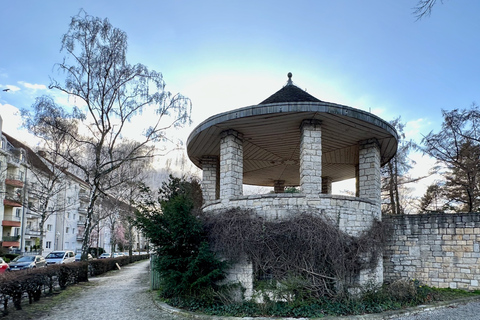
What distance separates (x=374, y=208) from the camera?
10.4m

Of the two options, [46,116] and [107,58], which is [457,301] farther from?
[46,116]

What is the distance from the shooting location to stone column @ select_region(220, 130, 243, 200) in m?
10.2

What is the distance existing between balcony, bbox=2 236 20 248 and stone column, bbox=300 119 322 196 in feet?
104

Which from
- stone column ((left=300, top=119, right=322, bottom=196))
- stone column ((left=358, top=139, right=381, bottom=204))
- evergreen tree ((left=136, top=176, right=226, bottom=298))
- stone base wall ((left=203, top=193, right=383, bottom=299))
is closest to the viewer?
evergreen tree ((left=136, top=176, right=226, bottom=298))

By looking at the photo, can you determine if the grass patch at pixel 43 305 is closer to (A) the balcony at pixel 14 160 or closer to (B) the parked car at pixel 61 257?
(B) the parked car at pixel 61 257

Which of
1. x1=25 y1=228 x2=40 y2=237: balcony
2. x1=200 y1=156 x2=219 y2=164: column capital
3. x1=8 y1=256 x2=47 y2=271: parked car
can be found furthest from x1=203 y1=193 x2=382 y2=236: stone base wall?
x1=25 y1=228 x2=40 y2=237: balcony

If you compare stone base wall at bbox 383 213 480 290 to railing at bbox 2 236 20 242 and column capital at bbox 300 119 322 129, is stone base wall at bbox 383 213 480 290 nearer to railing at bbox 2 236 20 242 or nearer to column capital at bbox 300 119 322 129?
column capital at bbox 300 119 322 129

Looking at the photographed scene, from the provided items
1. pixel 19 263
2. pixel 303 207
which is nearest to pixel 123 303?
pixel 303 207

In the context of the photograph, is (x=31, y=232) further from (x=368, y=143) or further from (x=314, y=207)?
(x=368, y=143)

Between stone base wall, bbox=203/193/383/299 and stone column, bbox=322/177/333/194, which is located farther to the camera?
stone column, bbox=322/177/333/194

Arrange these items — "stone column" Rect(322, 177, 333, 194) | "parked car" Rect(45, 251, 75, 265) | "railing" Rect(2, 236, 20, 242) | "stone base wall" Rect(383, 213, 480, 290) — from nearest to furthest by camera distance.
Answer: "stone base wall" Rect(383, 213, 480, 290) < "stone column" Rect(322, 177, 333, 194) < "parked car" Rect(45, 251, 75, 265) < "railing" Rect(2, 236, 20, 242)

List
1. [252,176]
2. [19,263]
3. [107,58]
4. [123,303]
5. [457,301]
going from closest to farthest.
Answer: [457,301], [123,303], [107,58], [252,176], [19,263]

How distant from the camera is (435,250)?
37.9 feet

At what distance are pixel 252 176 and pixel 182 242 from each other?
881cm
